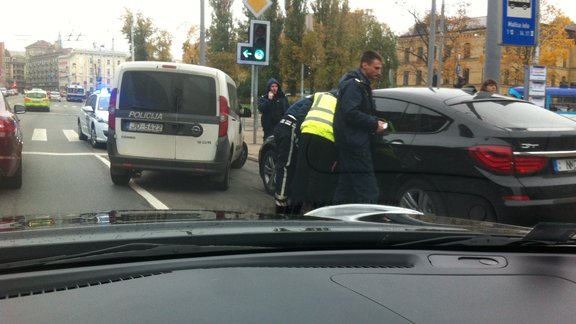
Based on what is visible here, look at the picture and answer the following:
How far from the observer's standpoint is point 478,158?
478cm

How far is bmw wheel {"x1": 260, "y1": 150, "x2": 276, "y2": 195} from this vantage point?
8.42 m

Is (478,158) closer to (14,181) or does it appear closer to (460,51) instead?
(14,181)

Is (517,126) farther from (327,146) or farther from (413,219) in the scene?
(413,219)

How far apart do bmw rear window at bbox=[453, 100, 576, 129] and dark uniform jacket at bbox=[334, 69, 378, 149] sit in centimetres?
91

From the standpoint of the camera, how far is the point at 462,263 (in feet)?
6.54

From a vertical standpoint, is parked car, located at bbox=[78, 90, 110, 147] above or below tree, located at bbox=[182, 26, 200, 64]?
below

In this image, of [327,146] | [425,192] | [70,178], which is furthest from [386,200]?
[70,178]

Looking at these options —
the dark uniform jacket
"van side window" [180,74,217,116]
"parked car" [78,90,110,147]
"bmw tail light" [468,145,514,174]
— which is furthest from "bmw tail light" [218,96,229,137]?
"parked car" [78,90,110,147]

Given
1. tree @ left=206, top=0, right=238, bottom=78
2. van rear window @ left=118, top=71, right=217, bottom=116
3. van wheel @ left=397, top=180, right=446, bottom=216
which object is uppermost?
tree @ left=206, top=0, right=238, bottom=78

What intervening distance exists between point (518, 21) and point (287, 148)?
5391mm

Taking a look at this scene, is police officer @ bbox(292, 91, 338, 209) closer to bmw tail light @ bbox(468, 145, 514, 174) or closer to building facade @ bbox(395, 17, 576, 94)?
bmw tail light @ bbox(468, 145, 514, 174)

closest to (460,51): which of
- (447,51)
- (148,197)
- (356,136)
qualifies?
(447,51)

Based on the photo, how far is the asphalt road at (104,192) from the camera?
6981 mm

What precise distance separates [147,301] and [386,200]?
14.4ft
